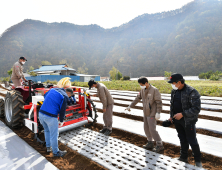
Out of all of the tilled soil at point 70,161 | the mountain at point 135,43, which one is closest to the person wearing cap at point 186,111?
the tilled soil at point 70,161

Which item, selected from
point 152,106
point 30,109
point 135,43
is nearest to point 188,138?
point 152,106

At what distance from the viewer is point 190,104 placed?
2.22 meters

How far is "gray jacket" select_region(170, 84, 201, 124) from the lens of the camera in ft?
6.96

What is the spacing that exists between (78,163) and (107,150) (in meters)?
0.62

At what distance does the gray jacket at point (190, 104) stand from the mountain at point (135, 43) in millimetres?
87769

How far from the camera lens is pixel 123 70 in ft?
314

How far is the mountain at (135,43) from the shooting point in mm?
83812

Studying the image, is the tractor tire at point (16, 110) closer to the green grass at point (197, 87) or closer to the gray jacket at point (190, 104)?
the gray jacket at point (190, 104)

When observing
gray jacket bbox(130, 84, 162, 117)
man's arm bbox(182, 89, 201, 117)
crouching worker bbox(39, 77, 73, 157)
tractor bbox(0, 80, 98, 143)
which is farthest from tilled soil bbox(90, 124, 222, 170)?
crouching worker bbox(39, 77, 73, 157)

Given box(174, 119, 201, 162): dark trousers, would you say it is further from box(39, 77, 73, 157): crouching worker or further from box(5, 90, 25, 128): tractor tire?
box(5, 90, 25, 128): tractor tire

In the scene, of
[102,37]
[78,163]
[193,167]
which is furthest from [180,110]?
[102,37]

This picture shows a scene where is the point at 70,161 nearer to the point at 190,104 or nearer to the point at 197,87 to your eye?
the point at 190,104

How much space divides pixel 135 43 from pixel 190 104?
119 metres

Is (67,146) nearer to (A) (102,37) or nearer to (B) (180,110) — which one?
(B) (180,110)
